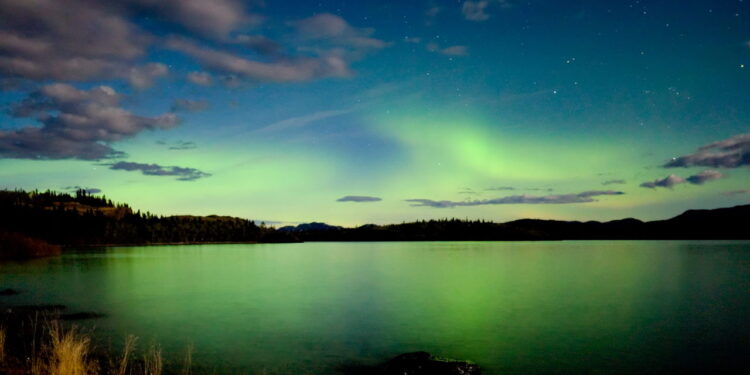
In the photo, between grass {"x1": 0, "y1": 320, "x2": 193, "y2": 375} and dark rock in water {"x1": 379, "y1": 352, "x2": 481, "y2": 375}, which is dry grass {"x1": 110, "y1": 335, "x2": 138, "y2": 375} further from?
dark rock in water {"x1": 379, "y1": 352, "x2": 481, "y2": 375}

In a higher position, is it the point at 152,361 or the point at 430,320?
the point at 152,361

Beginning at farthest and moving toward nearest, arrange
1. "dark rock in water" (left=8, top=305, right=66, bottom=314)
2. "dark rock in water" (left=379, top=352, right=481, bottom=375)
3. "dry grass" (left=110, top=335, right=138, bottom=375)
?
"dark rock in water" (left=8, top=305, right=66, bottom=314) → "dark rock in water" (left=379, top=352, right=481, bottom=375) → "dry grass" (left=110, top=335, right=138, bottom=375)

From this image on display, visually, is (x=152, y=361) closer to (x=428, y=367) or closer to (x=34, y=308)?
(x=428, y=367)

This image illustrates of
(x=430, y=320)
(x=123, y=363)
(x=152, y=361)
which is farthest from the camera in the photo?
(x=430, y=320)

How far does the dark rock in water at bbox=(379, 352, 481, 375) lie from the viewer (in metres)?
19.9

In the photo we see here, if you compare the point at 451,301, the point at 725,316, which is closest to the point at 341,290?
the point at 451,301

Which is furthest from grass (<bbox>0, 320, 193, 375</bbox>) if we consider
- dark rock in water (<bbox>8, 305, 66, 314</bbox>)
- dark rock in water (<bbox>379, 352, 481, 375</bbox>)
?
dark rock in water (<bbox>379, 352, 481, 375</bbox>)

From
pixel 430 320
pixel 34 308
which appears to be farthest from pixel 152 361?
pixel 34 308

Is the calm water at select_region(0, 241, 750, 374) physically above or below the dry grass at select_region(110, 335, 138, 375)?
below

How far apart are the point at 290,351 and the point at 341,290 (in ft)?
110

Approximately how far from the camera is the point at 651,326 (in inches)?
1395

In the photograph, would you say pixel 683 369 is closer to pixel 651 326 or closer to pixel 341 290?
pixel 651 326

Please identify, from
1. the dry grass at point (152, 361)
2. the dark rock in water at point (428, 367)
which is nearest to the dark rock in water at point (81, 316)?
the dry grass at point (152, 361)

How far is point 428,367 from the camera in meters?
20.2
